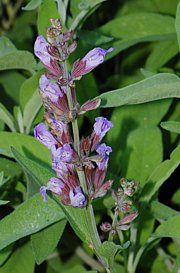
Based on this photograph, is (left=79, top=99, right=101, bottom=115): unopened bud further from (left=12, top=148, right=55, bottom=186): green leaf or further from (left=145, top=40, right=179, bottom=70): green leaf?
(left=145, top=40, right=179, bottom=70): green leaf

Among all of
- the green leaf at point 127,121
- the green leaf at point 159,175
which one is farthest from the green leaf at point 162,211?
the green leaf at point 127,121

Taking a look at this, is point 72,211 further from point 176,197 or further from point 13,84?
point 13,84

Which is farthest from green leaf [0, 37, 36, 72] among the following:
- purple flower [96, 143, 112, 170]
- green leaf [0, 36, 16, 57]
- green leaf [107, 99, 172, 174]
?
purple flower [96, 143, 112, 170]

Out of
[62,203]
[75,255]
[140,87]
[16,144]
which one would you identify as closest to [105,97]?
[140,87]

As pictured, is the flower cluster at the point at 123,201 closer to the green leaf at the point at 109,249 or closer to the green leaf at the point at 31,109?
the green leaf at the point at 109,249

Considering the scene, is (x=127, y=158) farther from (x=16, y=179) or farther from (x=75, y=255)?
(x=75, y=255)

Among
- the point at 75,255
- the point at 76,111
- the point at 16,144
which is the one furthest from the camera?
the point at 75,255
